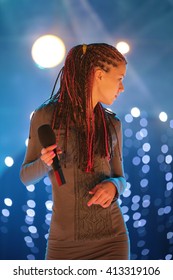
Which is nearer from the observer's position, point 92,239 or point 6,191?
point 92,239

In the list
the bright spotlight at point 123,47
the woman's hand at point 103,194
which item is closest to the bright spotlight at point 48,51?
the bright spotlight at point 123,47

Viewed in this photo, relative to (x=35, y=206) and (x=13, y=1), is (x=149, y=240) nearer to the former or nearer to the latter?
(x=35, y=206)

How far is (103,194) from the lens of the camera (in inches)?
45.9

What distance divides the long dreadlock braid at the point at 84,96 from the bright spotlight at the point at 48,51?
393mm

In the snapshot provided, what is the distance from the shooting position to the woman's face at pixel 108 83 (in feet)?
4.28

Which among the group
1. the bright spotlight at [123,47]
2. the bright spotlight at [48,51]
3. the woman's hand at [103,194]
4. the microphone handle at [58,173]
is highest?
the bright spotlight at [123,47]

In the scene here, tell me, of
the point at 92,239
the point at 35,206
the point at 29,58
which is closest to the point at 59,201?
the point at 92,239

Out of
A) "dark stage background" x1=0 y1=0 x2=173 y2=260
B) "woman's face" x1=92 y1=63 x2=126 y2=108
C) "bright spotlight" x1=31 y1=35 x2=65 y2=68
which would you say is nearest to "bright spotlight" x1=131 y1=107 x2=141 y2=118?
"dark stage background" x1=0 y1=0 x2=173 y2=260

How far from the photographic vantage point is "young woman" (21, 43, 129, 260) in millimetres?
1191

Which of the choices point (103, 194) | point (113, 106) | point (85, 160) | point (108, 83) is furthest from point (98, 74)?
point (113, 106)

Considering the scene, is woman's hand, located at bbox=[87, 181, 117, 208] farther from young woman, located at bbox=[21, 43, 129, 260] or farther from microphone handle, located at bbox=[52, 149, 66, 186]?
microphone handle, located at bbox=[52, 149, 66, 186]

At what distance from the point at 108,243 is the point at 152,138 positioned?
Result: 0.88 meters

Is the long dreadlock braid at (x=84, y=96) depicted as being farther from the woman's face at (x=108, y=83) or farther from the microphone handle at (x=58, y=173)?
the microphone handle at (x=58, y=173)
